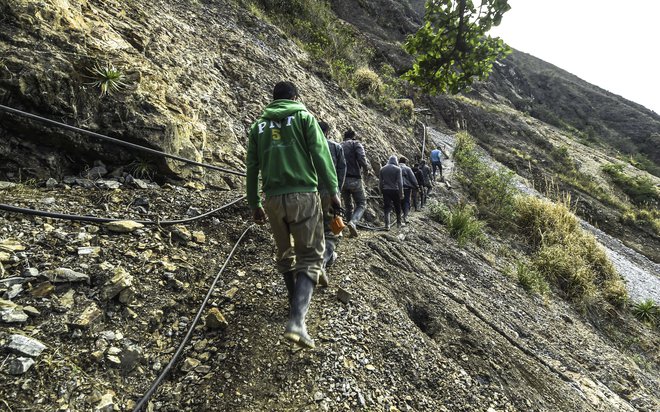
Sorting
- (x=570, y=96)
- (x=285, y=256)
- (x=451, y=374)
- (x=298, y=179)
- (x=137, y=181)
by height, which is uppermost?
(x=570, y=96)

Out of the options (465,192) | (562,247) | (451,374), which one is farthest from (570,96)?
(451,374)

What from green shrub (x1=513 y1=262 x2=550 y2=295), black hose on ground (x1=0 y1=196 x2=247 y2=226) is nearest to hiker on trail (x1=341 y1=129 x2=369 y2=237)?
black hose on ground (x1=0 y1=196 x2=247 y2=226)

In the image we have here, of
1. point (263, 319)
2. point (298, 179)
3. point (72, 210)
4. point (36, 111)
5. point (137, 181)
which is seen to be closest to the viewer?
point (298, 179)

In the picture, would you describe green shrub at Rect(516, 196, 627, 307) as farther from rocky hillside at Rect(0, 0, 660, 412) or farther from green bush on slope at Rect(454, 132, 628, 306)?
rocky hillside at Rect(0, 0, 660, 412)

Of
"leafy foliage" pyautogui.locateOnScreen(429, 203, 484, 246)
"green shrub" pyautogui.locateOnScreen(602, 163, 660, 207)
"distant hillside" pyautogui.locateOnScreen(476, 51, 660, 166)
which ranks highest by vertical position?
"distant hillside" pyautogui.locateOnScreen(476, 51, 660, 166)

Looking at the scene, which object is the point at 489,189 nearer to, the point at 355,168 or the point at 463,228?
the point at 463,228

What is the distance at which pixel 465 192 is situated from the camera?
1380 cm

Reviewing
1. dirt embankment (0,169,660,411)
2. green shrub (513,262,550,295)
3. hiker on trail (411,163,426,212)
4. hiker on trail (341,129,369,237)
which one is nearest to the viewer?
dirt embankment (0,169,660,411)

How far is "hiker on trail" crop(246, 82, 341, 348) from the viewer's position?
260cm

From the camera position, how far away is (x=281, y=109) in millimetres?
2684

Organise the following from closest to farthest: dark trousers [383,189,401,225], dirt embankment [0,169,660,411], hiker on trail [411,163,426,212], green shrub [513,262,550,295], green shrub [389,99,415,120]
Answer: dirt embankment [0,169,660,411], green shrub [513,262,550,295], dark trousers [383,189,401,225], hiker on trail [411,163,426,212], green shrub [389,99,415,120]

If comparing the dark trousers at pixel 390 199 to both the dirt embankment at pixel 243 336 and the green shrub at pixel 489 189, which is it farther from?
the green shrub at pixel 489 189

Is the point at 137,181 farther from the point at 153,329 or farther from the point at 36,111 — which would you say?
the point at 153,329

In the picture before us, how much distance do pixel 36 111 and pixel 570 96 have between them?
5616 centimetres
